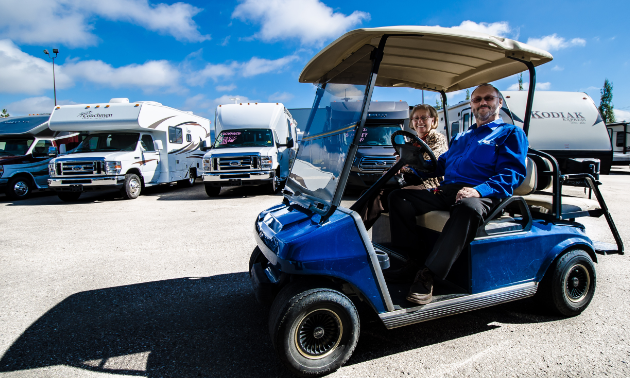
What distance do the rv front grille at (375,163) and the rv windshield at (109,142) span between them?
6981 millimetres

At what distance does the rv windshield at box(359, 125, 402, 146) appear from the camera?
393 inches

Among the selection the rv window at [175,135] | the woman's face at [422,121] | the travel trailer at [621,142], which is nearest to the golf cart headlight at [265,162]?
the rv window at [175,135]

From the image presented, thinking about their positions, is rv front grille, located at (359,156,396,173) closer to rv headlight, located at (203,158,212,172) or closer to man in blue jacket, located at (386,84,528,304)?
rv headlight, located at (203,158,212,172)

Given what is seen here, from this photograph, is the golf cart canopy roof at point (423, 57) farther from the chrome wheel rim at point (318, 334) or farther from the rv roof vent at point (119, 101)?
the rv roof vent at point (119, 101)

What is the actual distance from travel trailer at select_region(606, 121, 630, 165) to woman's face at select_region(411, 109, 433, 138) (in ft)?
60.2

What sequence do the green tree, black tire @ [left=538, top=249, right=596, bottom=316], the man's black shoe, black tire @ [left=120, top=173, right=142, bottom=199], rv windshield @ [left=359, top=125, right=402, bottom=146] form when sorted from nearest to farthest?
the man's black shoe, black tire @ [left=538, top=249, right=596, bottom=316], rv windshield @ [left=359, top=125, right=402, bottom=146], black tire @ [left=120, top=173, right=142, bottom=199], the green tree

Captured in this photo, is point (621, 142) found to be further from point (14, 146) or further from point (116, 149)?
point (14, 146)

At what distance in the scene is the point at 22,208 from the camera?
936cm

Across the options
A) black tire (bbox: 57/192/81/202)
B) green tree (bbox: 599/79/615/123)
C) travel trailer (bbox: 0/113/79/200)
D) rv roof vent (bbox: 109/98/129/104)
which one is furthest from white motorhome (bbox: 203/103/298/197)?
green tree (bbox: 599/79/615/123)

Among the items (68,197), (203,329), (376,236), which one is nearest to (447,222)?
(376,236)

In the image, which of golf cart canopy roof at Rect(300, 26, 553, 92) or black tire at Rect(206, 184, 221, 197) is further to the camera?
black tire at Rect(206, 184, 221, 197)

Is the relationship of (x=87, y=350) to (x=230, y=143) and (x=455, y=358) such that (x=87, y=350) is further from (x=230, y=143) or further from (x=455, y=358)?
(x=230, y=143)

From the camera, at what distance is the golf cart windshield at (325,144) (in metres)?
2.50

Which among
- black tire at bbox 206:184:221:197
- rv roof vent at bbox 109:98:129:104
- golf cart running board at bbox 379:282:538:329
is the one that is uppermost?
rv roof vent at bbox 109:98:129:104
